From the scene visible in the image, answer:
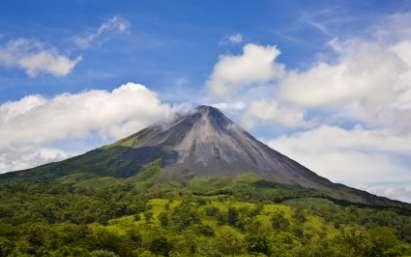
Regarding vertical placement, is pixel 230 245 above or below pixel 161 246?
above

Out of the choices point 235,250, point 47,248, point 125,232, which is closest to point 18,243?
point 47,248

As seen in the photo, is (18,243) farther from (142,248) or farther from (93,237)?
(142,248)

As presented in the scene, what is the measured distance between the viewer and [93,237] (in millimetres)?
160500

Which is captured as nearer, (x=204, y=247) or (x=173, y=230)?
(x=204, y=247)

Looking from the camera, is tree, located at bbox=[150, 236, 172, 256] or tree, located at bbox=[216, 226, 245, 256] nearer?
tree, located at bbox=[150, 236, 172, 256]

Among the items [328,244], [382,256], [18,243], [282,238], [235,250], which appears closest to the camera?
[18,243]

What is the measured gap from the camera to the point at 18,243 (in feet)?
463

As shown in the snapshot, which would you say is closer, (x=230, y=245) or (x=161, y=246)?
(x=161, y=246)

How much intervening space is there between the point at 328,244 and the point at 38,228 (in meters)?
89.4

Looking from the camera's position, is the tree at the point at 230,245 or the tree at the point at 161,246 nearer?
the tree at the point at 161,246

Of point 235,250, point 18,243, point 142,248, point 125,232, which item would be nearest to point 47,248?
point 18,243

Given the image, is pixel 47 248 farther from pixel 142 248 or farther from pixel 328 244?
pixel 328 244

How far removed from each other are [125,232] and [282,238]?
54664mm

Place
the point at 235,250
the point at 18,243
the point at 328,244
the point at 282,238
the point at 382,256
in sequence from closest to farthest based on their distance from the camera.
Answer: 1. the point at 18,243
2. the point at 382,256
3. the point at 235,250
4. the point at 328,244
5. the point at 282,238
